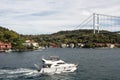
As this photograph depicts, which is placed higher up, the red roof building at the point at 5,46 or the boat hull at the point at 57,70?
the red roof building at the point at 5,46

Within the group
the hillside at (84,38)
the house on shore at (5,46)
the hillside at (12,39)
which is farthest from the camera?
the hillside at (84,38)

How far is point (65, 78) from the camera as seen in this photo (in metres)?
38.6

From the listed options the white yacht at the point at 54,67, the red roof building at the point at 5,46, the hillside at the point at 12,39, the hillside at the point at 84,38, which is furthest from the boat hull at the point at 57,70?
the hillside at the point at 84,38

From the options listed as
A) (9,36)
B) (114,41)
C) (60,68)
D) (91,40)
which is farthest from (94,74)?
(114,41)

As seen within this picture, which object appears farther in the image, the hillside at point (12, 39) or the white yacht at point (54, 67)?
the hillside at point (12, 39)

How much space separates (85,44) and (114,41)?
1646cm

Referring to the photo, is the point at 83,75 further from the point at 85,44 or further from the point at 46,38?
the point at 46,38

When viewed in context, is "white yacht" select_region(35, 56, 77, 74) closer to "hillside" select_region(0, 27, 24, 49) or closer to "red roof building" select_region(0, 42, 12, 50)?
"red roof building" select_region(0, 42, 12, 50)

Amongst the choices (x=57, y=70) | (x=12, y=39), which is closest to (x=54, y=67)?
(x=57, y=70)

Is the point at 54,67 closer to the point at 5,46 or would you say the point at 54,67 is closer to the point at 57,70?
the point at 57,70

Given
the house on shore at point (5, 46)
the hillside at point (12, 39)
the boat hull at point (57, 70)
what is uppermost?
the hillside at point (12, 39)

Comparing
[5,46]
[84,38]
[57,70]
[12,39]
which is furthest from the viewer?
[84,38]

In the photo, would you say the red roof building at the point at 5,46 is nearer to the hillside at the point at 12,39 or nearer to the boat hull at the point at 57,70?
the hillside at the point at 12,39

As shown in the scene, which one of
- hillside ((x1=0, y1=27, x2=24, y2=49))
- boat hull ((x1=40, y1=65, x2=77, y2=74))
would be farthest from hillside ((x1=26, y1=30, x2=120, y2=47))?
boat hull ((x1=40, y1=65, x2=77, y2=74))
